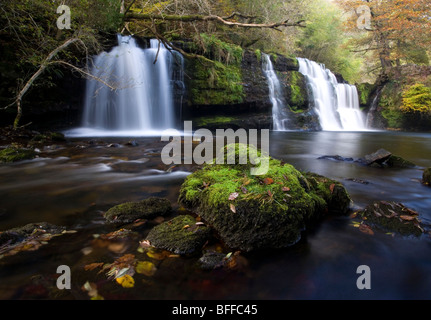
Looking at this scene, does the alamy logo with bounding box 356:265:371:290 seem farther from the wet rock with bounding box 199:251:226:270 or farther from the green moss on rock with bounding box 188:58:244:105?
the green moss on rock with bounding box 188:58:244:105

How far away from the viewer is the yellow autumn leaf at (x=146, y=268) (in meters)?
1.74

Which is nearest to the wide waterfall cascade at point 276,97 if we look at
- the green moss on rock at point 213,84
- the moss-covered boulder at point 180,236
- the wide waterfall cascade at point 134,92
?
the green moss on rock at point 213,84

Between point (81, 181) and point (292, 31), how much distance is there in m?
21.3

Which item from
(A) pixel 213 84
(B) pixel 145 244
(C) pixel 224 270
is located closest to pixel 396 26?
(A) pixel 213 84

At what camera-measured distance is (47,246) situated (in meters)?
2.01

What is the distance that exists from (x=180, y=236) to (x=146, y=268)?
15.5 inches

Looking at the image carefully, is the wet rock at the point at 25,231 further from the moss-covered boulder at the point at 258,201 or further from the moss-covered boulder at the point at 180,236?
the moss-covered boulder at the point at 258,201

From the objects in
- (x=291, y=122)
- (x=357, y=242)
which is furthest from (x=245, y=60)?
(x=357, y=242)

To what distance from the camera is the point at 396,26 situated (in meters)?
17.9

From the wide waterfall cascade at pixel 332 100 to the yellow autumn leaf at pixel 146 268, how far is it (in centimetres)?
1790

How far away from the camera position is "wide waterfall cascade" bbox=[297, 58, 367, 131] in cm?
1792

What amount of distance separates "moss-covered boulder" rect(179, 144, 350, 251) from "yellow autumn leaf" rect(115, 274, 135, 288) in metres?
0.83

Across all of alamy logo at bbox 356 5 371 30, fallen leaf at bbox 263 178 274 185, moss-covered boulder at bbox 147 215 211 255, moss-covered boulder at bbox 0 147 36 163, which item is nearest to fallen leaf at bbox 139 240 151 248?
moss-covered boulder at bbox 147 215 211 255
